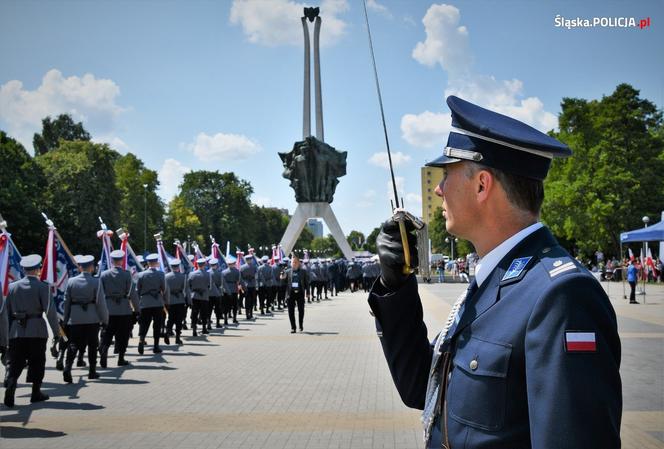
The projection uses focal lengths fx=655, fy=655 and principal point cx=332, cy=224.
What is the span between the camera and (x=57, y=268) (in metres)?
13.4

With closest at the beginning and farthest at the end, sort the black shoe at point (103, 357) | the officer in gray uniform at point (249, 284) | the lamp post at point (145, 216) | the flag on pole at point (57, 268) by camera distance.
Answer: the black shoe at point (103, 357), the flag on pole at point (57, 268), the officer in gray uniform at point (249, 284), the lamp post at point (145, 216)

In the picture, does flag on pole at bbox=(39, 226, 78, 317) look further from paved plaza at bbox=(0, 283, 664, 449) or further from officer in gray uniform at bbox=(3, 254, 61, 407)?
officer in gray uniform at bbox=(3, 254, 61, 407)

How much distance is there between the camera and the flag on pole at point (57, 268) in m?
13.2


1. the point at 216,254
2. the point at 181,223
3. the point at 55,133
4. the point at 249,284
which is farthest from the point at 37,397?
the point at 181,223

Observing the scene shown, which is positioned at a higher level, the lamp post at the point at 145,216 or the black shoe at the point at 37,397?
the lamp post at the point at 145,216

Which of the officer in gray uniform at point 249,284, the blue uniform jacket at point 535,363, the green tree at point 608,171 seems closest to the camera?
the blue uniform jacket at point 535,363

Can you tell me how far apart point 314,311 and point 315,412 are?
18050 mm

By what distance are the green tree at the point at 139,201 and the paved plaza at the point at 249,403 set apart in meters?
57.0

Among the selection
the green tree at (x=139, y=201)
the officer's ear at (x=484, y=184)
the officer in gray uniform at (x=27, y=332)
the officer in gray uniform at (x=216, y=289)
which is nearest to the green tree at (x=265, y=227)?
the green tree at (x=139, y=201)

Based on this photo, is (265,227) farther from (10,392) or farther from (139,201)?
(10,392)

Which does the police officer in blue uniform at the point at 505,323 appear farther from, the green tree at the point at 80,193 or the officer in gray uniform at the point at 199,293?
the green tree at the point at 80,193

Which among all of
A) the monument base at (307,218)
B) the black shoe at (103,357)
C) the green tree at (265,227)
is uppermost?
the green tree at (265,227)

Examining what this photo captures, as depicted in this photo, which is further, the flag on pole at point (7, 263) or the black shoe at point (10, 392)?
the flag on pole at point (7, 263)

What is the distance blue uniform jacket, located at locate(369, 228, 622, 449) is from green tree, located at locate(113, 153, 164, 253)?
6781 cm
